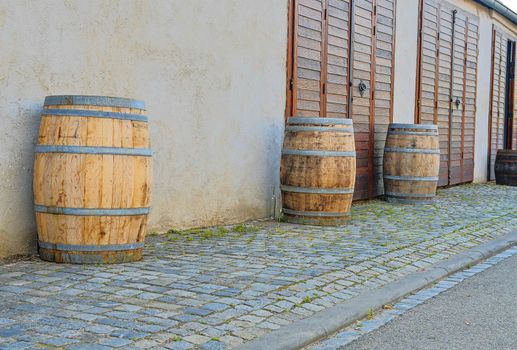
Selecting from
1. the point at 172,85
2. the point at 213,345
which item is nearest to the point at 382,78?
the point at 172,85

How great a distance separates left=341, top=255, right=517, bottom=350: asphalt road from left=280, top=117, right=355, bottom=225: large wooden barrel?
2381 millimetres

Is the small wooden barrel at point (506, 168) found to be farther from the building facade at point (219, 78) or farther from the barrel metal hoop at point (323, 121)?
the barrel metal hoop at point (323, 121)

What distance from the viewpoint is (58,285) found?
468cm

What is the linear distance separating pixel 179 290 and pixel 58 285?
735 mm

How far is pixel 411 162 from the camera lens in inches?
404

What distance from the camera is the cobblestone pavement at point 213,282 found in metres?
3.73

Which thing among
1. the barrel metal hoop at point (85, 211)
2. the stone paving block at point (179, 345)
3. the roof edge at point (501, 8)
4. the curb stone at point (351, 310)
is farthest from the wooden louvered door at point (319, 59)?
the roof edge at point (501, 8)

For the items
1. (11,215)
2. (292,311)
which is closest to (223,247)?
(11,215)

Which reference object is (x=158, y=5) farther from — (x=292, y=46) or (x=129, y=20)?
(x=292, y=46)

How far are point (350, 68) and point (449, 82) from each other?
4262 mm

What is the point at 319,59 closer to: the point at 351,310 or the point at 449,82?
the point at 449,82

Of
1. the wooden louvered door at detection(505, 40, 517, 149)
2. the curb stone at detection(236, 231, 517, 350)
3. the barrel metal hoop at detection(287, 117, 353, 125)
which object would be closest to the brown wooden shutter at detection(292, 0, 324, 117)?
the barrel metal hoop at detection(287, 117, 353, 125)

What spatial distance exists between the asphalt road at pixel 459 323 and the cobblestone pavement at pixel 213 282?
17.4 inches

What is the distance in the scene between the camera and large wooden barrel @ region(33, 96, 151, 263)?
17.1ft
